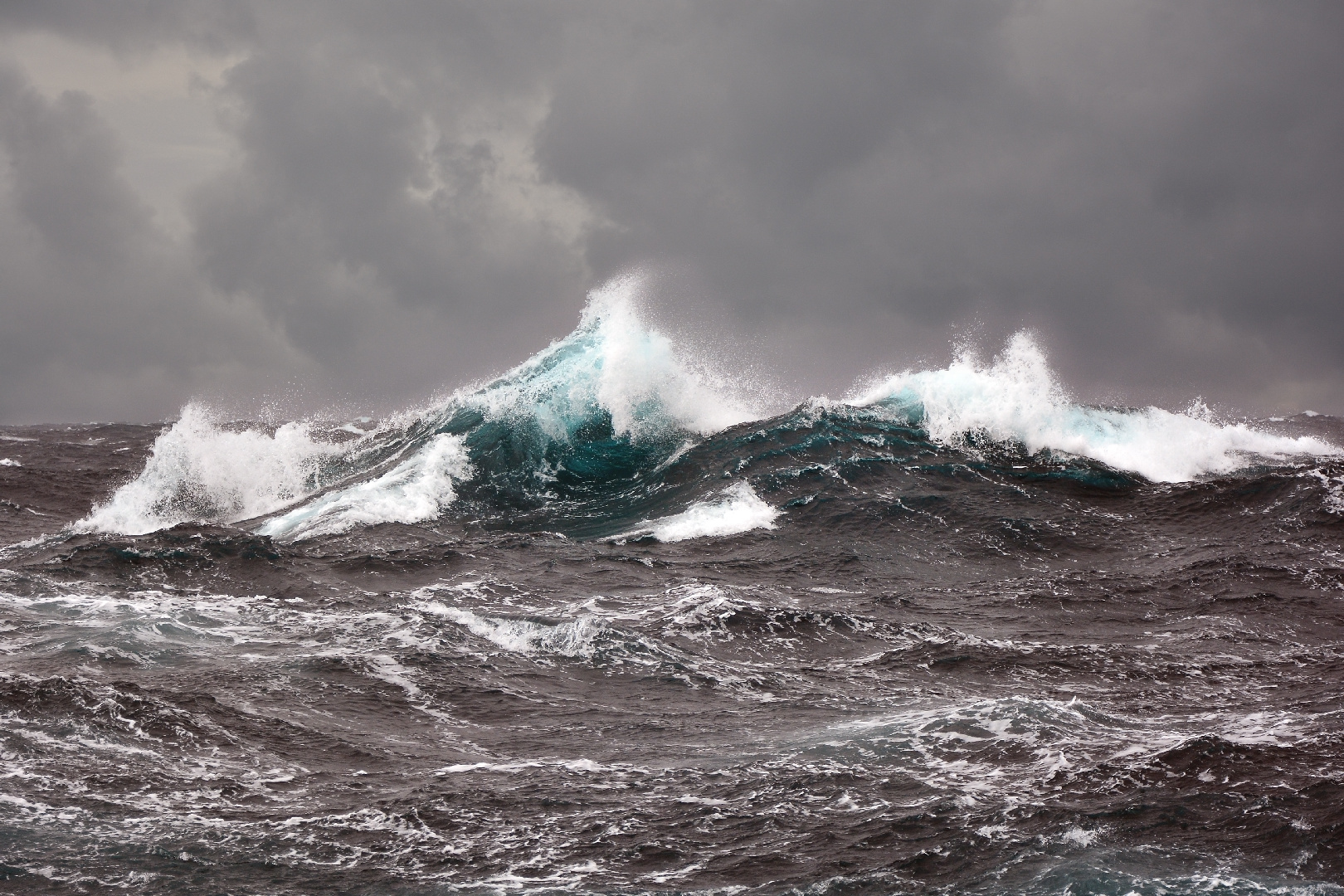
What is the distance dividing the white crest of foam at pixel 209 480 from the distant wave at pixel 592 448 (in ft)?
0.18

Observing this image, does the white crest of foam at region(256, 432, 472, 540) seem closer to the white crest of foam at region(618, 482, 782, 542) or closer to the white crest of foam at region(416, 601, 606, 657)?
the white crest of foam at region(618, 482, 782, 542)

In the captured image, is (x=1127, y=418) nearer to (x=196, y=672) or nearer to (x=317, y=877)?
(x=196, y=672)

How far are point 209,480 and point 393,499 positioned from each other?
288 inches

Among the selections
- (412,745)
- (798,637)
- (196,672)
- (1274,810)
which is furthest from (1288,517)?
(196,672)

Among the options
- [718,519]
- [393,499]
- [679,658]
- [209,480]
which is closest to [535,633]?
[679,658]

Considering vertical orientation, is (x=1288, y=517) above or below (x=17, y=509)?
below

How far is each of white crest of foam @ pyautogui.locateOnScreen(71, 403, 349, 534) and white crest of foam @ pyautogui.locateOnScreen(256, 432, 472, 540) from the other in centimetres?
244

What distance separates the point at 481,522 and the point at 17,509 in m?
14.3

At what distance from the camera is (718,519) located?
2784 centimetres

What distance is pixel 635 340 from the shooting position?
37.3 meters

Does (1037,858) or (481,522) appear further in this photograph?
(481,522)

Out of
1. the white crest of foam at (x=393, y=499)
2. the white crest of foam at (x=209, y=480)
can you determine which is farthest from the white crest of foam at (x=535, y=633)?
the white crest of foam at (x=209, y=480)

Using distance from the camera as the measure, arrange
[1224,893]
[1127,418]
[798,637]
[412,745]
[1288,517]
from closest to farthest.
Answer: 1. [1224,893]
2. [412,745]
3. [798,637]
4. [1288,517]
5. [1127,418]

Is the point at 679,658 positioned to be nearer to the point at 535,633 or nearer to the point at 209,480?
the point at 535,633
